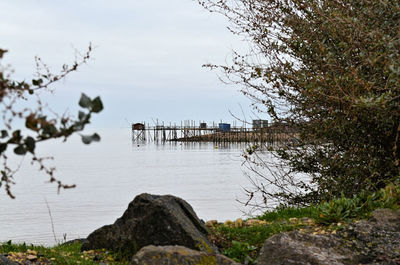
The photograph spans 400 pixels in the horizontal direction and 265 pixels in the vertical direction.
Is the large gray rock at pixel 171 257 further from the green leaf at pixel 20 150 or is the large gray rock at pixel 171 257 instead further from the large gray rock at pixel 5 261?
the green leaf at pixel 20 150

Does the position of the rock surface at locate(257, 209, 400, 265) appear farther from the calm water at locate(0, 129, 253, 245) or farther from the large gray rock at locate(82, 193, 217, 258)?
the calm water at locate(0, 129, 253, 245)

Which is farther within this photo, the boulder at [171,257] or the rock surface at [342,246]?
the rock surface at [342,246]

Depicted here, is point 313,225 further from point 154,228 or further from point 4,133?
point 4,133

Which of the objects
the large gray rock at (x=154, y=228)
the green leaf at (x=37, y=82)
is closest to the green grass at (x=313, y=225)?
the large gray rock at (x=154, y=228)

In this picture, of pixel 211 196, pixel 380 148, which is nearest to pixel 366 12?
pixel 380 148

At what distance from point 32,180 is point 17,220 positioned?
20071mm

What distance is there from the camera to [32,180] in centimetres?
3738

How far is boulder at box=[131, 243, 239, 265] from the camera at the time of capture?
426cm

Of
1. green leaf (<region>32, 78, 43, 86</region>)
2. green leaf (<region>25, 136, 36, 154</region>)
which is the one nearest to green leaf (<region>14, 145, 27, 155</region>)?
green leaf (<region>25, 136, 36, 154</region>)

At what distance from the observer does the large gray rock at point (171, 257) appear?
4.26m

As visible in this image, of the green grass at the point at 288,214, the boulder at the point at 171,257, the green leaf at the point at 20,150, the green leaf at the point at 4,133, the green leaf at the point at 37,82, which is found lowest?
the green grass at the point at 288,214

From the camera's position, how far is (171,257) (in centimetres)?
429

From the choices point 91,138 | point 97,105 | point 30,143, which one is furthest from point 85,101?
point 30,143

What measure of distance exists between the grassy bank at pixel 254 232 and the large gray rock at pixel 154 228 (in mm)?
184
